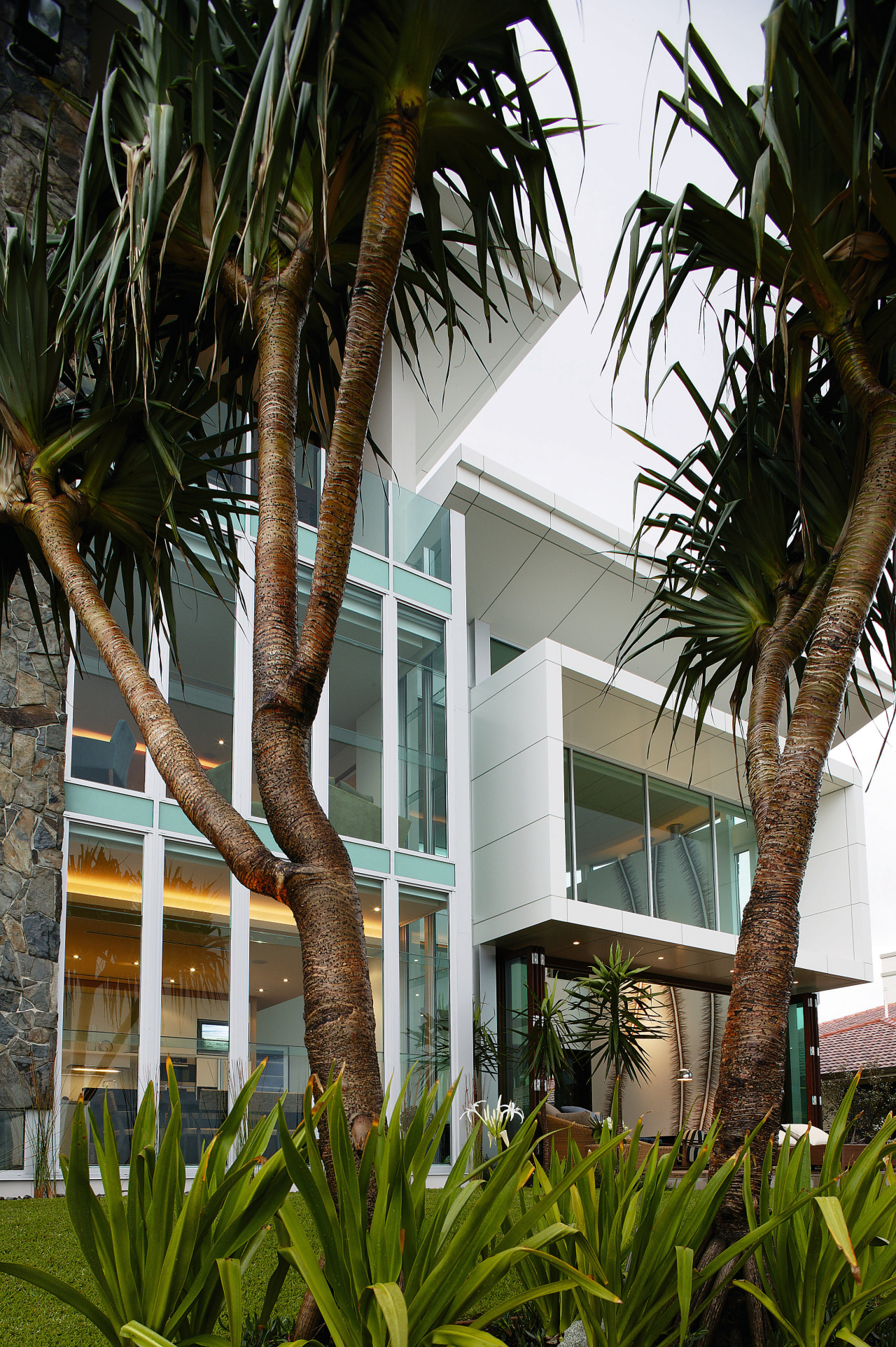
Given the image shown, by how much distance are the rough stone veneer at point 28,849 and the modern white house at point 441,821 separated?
0.17 m

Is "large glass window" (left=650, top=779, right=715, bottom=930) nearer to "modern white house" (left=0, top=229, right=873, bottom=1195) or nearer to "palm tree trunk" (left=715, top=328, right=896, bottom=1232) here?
"modern white house" (left=0, top=229, right=873, bottom=1195)

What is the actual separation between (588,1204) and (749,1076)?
0.61 meters

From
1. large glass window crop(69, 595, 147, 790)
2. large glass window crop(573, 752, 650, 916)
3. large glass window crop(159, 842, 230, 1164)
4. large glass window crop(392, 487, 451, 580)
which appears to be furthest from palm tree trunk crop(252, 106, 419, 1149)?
large glass window crop(573, 752, 650, 916)

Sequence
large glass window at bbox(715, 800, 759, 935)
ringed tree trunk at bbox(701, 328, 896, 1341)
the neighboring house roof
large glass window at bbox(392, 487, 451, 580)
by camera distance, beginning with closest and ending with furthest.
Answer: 1. ringed tree trunk at bbox(701, 328, 896, 1341)
2. large glass window at bbox(392, 487, 451, 580)
3. large glass window at bbox(715, 800, 759, 935)
4. the neighboring house roof

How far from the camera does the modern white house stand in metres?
8.24

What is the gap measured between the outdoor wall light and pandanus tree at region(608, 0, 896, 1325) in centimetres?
788

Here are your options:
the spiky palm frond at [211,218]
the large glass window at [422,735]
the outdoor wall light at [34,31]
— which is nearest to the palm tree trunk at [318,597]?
the spiky palm frond at [211,218]

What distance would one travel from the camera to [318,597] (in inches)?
106

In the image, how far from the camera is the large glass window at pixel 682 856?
43.5 feet

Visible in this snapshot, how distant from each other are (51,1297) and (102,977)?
5.15m

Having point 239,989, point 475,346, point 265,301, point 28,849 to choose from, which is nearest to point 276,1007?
Answer: point 239,989

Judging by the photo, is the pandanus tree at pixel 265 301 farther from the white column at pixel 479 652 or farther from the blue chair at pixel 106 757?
the white column at pixel 479 652

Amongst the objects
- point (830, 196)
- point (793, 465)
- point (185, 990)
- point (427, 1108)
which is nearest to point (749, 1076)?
point (427, 1108)

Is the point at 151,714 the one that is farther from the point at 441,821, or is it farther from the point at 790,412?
the point at 441,821
